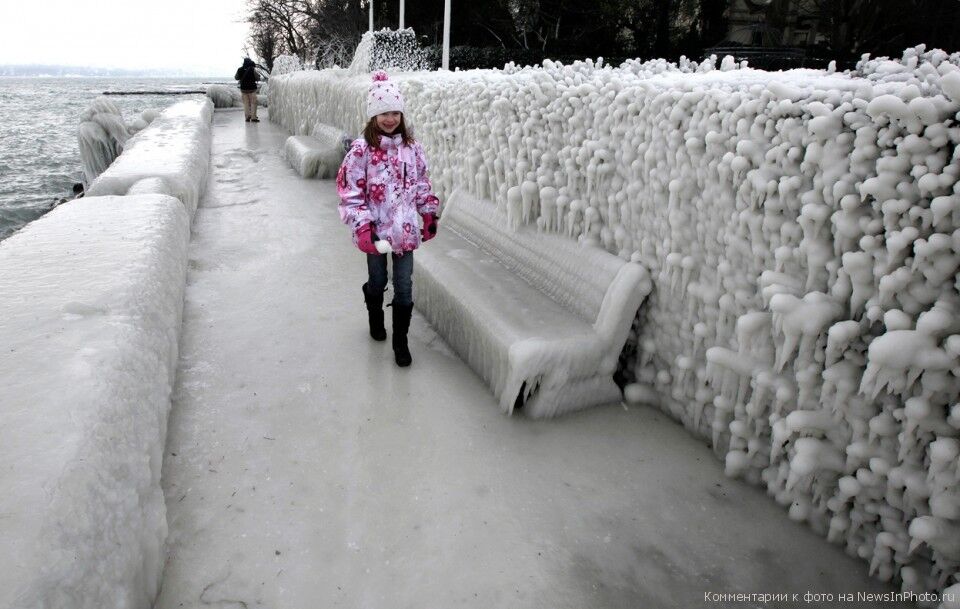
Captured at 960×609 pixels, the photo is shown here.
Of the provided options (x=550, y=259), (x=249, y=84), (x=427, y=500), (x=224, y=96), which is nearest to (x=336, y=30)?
(x=224, y=96)

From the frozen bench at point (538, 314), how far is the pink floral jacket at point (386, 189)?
47 cm

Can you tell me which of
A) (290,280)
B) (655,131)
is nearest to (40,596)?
(655,131)

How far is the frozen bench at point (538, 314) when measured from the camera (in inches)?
105

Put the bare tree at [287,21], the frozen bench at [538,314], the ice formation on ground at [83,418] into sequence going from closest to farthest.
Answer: the ice formation on ground at [83,418], the frozen bench at [538,314], the bare tree at [287,21]

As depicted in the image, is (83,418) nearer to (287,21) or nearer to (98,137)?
(98,137)

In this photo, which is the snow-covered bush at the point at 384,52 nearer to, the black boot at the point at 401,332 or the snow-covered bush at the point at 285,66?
the black boot at the point at 401,332

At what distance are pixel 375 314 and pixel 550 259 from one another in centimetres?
103

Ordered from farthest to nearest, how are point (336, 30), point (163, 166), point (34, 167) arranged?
point (336, 30)
point (34, 167)
point (163, 166)

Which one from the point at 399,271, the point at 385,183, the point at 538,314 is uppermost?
the point at 385,183

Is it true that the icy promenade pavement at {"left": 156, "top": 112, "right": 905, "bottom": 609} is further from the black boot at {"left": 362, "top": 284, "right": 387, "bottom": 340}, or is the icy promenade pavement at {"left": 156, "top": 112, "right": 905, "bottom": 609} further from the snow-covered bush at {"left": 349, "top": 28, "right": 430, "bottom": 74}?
the snow-covered bush at {"left": 349, "top": 28, "right": 430, "bottom": 74}

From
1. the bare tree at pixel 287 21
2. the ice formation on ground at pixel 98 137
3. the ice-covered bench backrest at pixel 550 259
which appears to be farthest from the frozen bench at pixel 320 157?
the bare tree at pixel 287 21

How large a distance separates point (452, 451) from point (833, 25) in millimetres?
12414

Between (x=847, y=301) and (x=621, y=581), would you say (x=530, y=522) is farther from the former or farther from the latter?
(x=847, y=301)

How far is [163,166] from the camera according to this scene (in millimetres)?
5613
